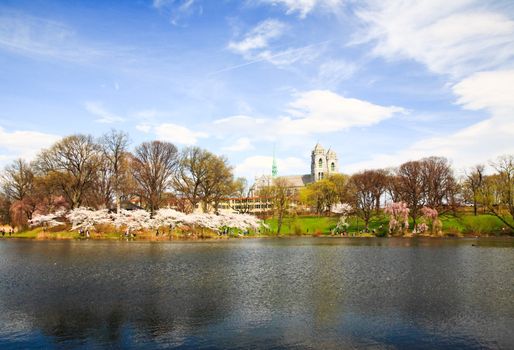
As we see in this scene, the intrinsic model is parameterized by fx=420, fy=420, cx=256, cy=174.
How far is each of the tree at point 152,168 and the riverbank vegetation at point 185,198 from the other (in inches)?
7.5

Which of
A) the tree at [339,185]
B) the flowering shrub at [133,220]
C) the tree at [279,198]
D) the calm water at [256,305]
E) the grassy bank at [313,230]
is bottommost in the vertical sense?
the calm water at [256,305]

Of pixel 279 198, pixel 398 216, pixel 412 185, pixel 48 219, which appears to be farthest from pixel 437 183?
pixel 48 219

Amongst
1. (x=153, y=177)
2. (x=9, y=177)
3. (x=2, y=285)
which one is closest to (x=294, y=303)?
(x=2, y=285)

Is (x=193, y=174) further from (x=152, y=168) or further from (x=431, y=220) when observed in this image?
(x=431, y=220)

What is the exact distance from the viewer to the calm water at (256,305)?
14.9 metres

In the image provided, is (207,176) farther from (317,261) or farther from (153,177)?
(317,261)

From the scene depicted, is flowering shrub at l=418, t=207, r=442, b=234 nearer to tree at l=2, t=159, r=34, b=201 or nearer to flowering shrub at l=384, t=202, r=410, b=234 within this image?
flowering shrub at l=384, t=202, r=410, b=234

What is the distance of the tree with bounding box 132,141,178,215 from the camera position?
7906 cm

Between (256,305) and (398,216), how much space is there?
74.5m

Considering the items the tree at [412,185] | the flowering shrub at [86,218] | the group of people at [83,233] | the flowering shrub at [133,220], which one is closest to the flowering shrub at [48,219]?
the flowering shrub at [86,218]

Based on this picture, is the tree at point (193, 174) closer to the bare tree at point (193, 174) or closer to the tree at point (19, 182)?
the bare tree at point (193, 174)

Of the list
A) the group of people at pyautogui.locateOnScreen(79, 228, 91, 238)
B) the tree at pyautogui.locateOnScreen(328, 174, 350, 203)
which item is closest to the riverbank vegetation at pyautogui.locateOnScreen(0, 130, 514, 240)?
the group of people at pyautogui.locateOnScreen(79, 228, 91, 238)

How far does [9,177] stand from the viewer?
322ft

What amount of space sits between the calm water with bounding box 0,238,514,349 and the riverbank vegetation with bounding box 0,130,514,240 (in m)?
43.5
